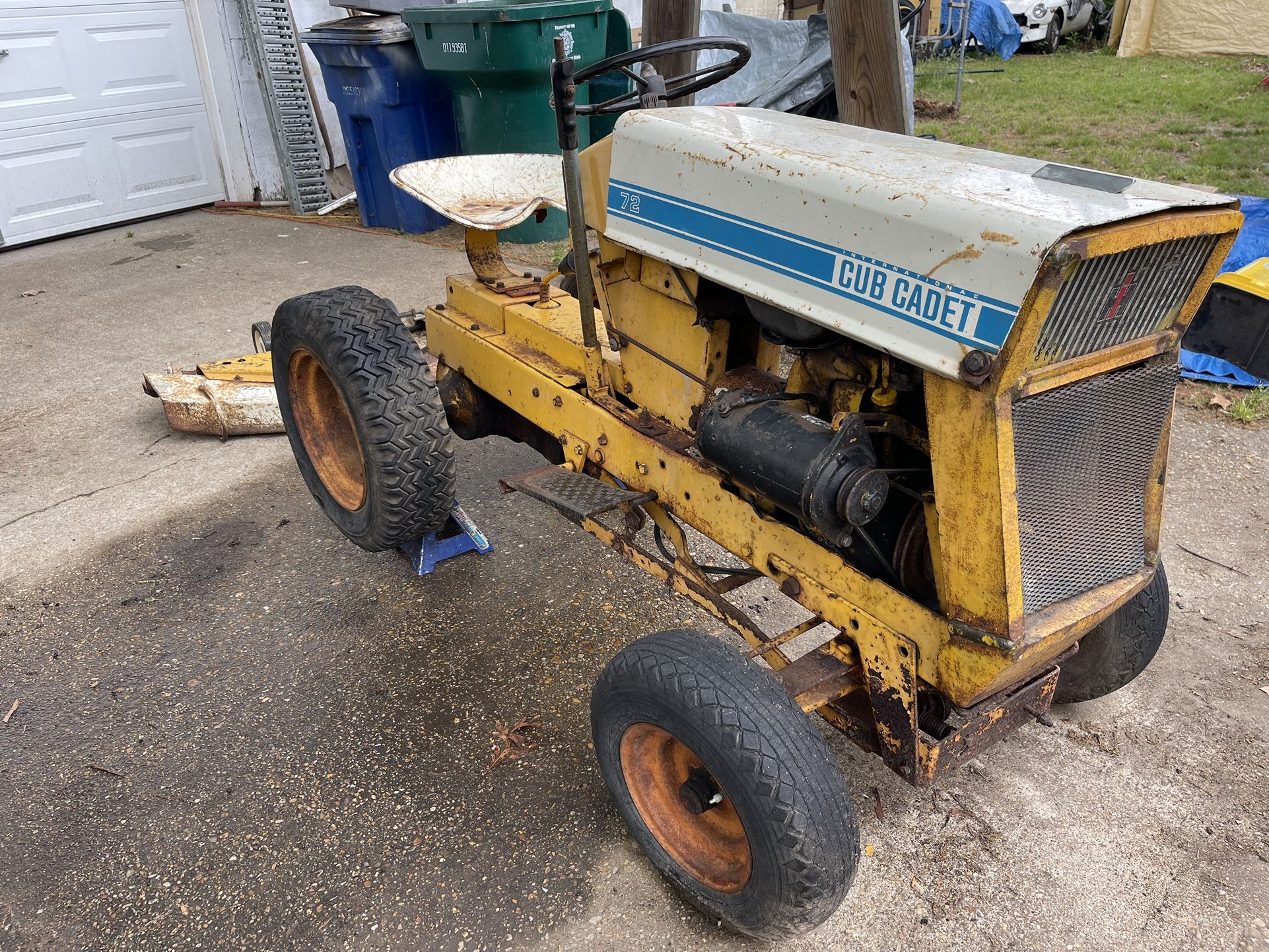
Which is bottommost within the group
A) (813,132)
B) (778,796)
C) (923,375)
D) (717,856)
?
(717,856)

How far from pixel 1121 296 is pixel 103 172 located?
737 cm

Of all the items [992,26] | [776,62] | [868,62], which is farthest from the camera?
[992,26]

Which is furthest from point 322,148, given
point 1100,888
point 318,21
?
point 1100,888

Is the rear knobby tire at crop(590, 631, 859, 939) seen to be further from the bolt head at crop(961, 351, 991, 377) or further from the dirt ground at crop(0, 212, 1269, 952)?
the bolt head at crop(961, 351, 991, 377)

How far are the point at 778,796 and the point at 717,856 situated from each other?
395 mm

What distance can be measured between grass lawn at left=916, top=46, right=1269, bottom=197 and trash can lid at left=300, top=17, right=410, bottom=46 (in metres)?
4.95

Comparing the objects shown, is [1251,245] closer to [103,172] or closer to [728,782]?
[728,782]

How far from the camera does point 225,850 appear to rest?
2211mm

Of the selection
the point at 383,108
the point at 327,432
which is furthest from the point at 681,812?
the point at 383,108

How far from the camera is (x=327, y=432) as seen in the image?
3.21 metres

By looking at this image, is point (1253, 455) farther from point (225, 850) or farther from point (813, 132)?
point (225, 850)

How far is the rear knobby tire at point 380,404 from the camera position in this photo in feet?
8.71

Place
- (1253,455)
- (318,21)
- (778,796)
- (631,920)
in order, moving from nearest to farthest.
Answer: (778,796), (631,920), (1253,455), (318,21)

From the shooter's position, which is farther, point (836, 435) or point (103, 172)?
point (103, 172)
